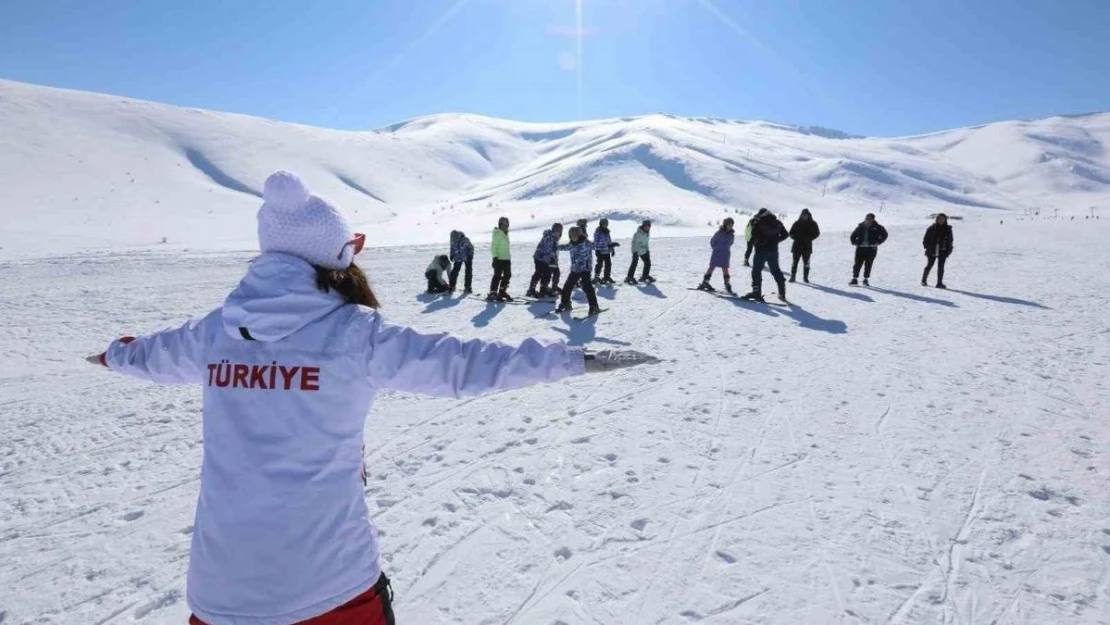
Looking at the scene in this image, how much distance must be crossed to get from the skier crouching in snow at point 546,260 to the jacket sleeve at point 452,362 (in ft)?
33.3

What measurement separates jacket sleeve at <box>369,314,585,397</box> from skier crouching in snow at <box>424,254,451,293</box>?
11478 mm

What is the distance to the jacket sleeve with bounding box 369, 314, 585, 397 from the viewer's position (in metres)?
1.71

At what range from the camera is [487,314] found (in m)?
11.3

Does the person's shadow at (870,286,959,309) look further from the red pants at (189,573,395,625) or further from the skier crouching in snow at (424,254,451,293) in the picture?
the red pants at (189,573,395,625)

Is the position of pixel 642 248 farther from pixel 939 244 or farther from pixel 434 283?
pixel 939 244

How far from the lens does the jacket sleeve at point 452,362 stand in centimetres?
171

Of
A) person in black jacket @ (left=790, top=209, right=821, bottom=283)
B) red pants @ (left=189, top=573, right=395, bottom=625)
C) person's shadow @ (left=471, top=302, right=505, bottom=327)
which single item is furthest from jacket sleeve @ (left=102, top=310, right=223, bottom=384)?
person in black jacket @ (left=790, top=209, right=821, bottom=283)

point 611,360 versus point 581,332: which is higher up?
point 611,360

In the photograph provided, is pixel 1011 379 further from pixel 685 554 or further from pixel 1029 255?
pixel 1029 255

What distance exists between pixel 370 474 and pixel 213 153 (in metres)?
63.0

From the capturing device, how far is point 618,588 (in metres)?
3.51

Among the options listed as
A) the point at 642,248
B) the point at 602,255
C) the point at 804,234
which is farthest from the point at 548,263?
the point at 804,234

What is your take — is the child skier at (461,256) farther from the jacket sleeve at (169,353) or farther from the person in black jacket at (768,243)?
the jacket sleeve at (169,353)

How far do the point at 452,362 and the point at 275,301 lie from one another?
513 millimetres
